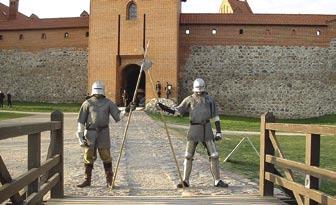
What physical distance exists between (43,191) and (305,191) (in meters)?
2.40

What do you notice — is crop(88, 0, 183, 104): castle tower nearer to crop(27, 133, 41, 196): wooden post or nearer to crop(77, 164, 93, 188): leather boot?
crop(77, 164, 93, 188): leather boot

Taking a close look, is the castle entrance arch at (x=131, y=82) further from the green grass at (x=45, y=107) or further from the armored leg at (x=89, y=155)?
the armored leg at (x=89, y=155)

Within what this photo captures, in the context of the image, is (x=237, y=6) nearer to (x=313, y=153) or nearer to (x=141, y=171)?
(x=141, y=171)

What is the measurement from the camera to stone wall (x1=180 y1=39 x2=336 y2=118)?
88.1 ft

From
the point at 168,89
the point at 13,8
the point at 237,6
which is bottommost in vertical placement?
the point at 168,89

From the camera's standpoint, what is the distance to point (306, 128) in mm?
4371

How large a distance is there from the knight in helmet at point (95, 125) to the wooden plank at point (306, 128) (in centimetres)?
199

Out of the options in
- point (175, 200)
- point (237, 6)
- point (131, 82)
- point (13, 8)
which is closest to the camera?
point (175, 200)

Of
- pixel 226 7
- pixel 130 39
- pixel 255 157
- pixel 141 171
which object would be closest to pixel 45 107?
pixel 130 39

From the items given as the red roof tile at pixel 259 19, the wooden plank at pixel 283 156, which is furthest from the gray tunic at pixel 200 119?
the red roof tile at pixel 259 19

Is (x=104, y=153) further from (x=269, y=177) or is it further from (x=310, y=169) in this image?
(x=310, y=169)

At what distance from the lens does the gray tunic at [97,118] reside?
6.38 m

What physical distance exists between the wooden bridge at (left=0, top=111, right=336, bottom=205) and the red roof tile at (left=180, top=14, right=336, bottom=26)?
21.5m

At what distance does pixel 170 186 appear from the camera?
660 cm
